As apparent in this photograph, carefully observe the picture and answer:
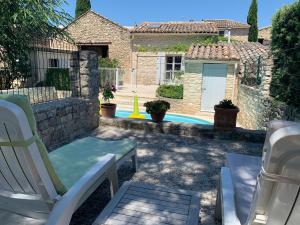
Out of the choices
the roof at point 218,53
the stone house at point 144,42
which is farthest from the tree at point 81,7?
the roof at point 218,53

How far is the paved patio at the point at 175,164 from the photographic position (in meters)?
3.04

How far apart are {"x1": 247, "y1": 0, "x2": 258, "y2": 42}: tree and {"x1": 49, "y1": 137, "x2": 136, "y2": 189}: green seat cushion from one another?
90.7ft

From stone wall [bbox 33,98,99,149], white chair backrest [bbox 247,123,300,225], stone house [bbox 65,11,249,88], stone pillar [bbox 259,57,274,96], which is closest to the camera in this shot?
white chair backrest [bbox 247,123,300,225]

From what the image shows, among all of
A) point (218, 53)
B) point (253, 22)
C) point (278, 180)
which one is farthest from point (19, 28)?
point (253, 22)

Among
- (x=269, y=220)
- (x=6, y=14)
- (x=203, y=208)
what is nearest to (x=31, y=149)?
(x=269, y=220)

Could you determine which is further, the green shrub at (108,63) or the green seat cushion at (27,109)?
the green shrub at (108,63)

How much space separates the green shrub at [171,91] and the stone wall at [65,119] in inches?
285

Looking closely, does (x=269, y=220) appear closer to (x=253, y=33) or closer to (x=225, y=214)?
(x=225, y=214)

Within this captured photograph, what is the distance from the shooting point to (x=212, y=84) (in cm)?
1217

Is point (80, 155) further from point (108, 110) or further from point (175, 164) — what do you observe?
point (108, 110)

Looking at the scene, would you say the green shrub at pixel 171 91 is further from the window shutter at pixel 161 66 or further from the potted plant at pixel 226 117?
the potted plant at pixel 226 117

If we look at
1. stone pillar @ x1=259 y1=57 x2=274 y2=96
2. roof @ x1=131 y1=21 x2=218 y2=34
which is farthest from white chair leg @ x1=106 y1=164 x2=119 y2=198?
roof @ x1=131 y1=21 x2=218 y2=34

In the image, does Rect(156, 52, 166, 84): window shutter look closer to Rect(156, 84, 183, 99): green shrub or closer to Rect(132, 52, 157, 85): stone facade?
Rect(132, 52, 157, 85): stone facade

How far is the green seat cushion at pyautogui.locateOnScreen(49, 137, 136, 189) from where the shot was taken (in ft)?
8.20
